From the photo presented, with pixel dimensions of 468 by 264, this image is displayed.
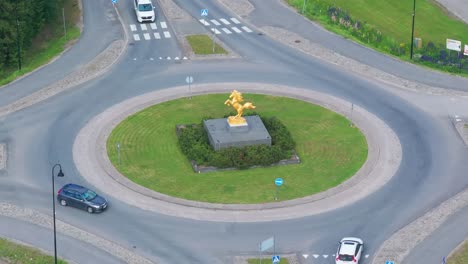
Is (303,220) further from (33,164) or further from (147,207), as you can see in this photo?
(33,164)

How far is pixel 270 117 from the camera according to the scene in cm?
8125

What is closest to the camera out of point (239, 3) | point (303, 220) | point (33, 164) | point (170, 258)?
point (170, 258)

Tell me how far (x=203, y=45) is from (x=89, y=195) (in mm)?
35509

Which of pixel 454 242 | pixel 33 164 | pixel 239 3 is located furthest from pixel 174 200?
pixel 239 3

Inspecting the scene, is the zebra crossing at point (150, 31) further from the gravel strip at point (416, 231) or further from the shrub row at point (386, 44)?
the gravel strip at point (416, 231)

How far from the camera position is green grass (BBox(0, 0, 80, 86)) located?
93.6 m

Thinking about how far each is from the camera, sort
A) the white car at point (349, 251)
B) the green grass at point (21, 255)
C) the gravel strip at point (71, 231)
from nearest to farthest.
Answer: the white car at point (349, 251), the green grass at point (21, 255), the gravel strip at point (71, 231)

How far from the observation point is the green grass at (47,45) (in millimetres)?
93625

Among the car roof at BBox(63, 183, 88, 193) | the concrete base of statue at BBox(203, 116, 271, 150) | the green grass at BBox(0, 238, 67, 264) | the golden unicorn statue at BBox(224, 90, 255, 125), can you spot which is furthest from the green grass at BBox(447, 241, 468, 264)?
the car roof at BBox(63, 183, 88, 193)

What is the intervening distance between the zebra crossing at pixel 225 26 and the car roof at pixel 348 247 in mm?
46271

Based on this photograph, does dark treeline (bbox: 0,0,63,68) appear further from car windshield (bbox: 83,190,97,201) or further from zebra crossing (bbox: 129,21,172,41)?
car windshield (bbox: 83,190,97,201)

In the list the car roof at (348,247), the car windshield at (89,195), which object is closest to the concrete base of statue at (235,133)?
the car windshield at (89,195)

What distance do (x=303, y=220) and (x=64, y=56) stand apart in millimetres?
40457

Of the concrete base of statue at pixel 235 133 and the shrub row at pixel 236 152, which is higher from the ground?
the concrete base of statue at pixel 235 133
